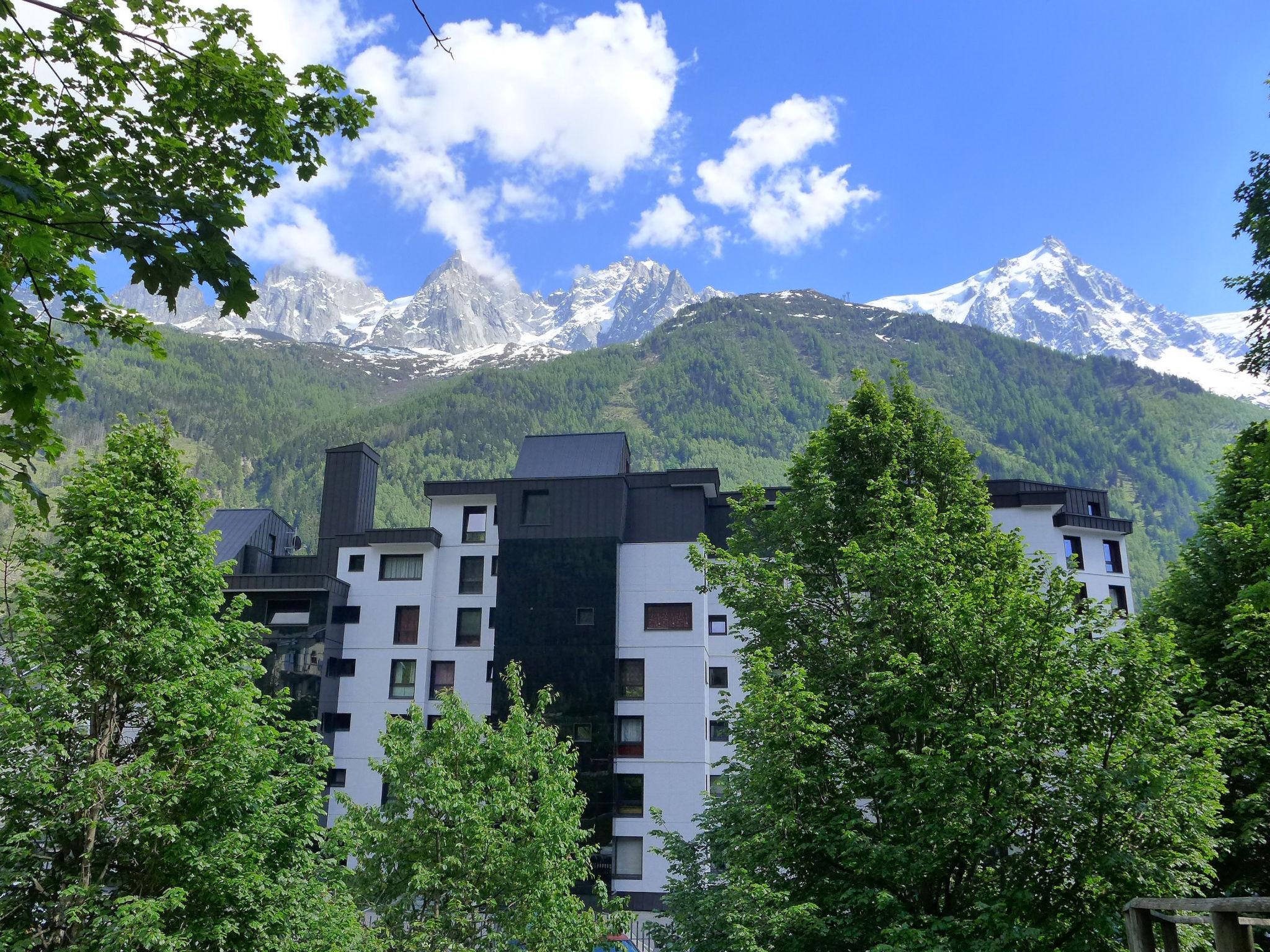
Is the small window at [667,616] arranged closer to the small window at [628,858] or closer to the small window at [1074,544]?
the small window at [628,858]

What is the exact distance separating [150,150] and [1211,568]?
22861 mm

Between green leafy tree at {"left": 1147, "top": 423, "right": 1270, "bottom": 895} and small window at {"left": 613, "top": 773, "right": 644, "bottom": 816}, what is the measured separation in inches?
941

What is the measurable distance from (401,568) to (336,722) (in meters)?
8.13

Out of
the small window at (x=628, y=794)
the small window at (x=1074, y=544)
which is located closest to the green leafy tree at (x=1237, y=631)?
the small window at (x=1074, y=544)

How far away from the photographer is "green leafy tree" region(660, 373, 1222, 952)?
1320 centimetres

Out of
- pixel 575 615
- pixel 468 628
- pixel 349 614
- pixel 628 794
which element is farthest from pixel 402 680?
pixel 628 794

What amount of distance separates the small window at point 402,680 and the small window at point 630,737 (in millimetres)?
10605

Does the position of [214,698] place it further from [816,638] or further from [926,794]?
[926,794]

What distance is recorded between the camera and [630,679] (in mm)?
42500

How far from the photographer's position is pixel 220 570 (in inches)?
682

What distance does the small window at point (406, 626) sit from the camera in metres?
45.6

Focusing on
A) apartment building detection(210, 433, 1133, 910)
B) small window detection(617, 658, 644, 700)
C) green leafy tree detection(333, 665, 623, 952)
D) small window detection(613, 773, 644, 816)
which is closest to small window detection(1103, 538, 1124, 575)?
apartment building detection(210, 433, 1133, 910)

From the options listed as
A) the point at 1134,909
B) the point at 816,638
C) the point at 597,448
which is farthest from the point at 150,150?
the point at 597,448

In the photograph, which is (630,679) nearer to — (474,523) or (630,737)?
(630,737)
